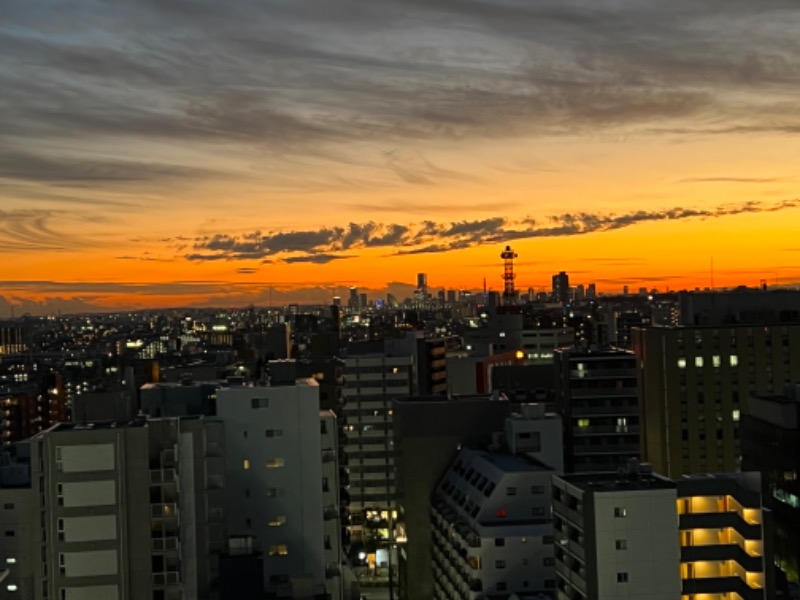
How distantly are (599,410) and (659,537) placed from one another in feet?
78.0

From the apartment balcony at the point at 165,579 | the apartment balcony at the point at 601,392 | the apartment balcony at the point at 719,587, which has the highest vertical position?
the apartment balcony at the point at 601,392

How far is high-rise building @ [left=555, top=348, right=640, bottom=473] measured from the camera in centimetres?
5228

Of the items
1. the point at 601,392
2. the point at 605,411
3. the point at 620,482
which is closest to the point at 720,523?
the point at 620,482

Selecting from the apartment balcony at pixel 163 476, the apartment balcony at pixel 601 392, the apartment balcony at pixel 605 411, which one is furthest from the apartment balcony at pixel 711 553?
the apartment balcony at pixel 601 392

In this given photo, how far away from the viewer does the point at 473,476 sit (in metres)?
40.1

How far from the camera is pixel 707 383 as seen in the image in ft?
196

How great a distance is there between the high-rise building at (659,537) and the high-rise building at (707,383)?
28139 mm

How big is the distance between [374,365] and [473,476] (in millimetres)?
30451

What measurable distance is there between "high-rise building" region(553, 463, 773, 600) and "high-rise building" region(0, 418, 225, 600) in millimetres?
12073

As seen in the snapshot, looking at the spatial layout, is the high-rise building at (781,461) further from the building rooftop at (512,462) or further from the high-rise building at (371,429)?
the high-rise building at (371,429)

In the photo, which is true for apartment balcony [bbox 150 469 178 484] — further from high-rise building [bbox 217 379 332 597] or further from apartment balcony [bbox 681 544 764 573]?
apartment balcony [bbox 681 544 764 573]

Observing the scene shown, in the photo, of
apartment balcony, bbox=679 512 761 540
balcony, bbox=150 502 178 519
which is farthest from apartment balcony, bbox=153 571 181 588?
apartment balcony, bbox=679 512 761 540

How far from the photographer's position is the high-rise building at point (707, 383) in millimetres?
58906

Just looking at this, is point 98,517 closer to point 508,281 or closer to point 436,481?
point 436,481
